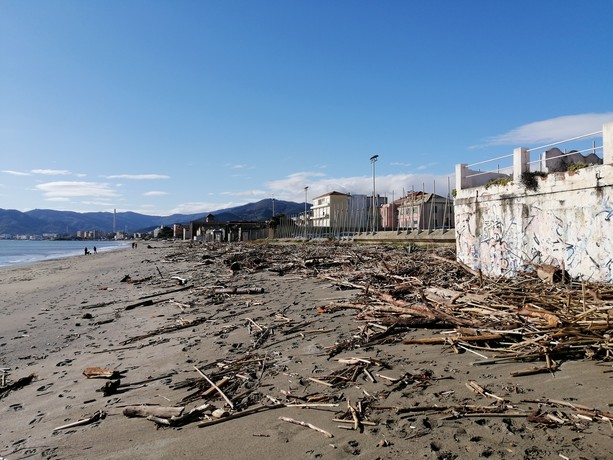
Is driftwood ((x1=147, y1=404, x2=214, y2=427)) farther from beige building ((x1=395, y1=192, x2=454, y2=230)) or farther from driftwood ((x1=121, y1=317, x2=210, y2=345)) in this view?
beige building ((x1=395, y1=192, x2=454, y2=230))

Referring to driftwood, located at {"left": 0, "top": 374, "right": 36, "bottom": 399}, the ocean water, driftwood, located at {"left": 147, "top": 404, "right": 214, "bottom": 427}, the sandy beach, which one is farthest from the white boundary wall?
the ocean water

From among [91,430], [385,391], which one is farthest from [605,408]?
[91,430]

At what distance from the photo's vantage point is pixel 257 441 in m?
3.90

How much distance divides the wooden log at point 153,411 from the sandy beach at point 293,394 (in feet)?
0.16

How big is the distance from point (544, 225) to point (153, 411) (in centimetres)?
1038

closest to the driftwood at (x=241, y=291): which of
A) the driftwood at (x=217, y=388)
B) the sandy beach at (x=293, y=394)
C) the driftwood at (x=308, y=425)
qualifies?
the sandy beach at (x=293, y=394)

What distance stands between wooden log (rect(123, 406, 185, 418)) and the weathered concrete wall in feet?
30.3

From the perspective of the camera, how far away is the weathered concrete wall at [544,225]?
29.8 ft

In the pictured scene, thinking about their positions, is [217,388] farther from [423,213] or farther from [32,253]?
[32,253]

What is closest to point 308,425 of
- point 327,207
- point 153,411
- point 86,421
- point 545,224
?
point 153,411

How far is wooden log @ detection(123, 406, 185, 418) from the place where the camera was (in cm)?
453

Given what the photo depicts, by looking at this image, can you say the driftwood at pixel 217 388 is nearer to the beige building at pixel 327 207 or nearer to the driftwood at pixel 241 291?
the driftwood at pixel 241 291

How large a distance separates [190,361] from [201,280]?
10.1m

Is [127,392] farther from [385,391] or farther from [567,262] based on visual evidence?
[567,262]
